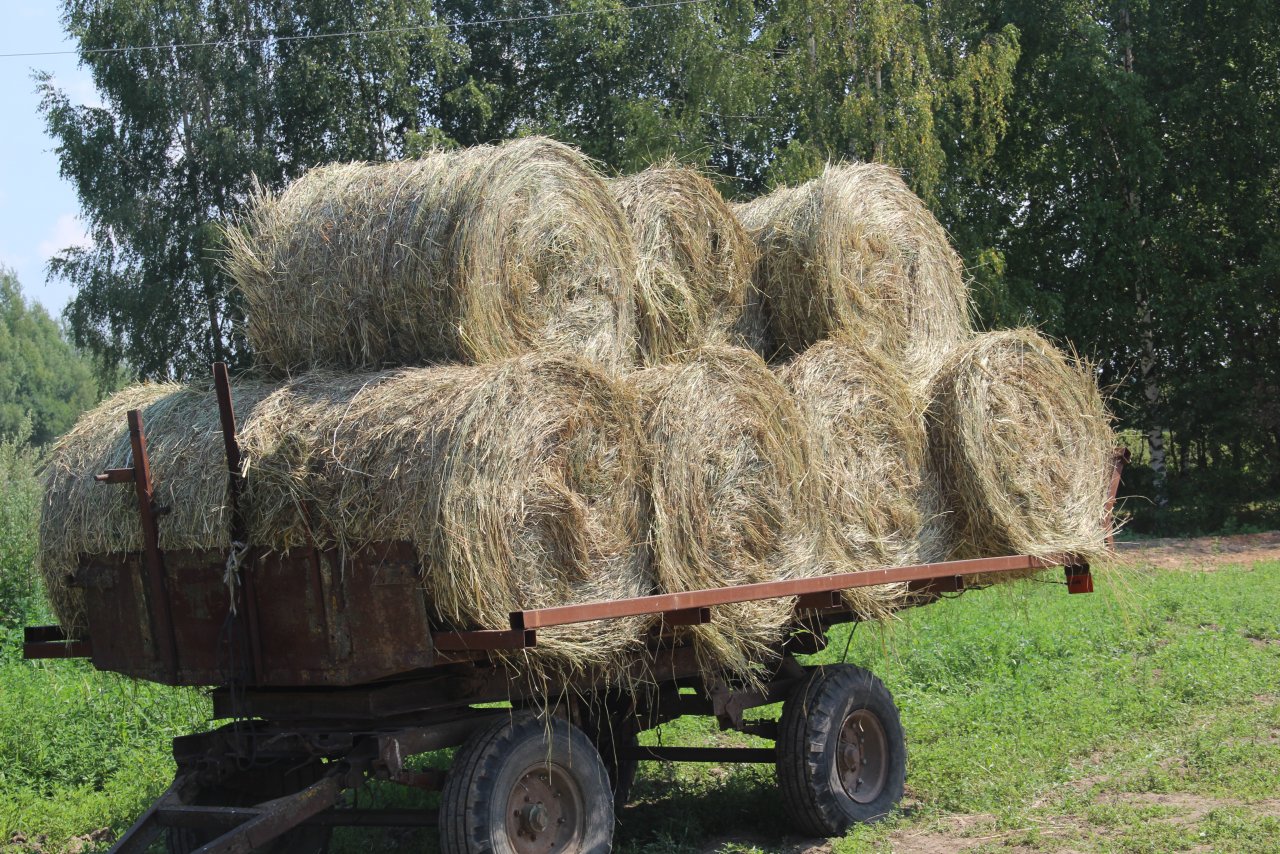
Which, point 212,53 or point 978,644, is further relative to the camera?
point 212,53

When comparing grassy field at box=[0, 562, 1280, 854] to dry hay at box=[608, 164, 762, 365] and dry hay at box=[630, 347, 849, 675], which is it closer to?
dry hay at box=[630, 347, 849, 675]

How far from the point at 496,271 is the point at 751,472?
4.92 feet

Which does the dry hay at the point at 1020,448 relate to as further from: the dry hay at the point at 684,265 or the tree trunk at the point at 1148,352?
the tree trunk at the point at 1148,352

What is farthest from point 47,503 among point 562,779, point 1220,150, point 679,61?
point 1220,150

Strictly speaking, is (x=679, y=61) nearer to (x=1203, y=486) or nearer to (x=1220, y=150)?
(x=1220, y=150)

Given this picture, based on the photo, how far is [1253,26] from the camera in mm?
23625

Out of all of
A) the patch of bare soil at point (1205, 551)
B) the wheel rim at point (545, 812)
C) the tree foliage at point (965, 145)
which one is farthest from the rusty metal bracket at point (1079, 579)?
the tree foliage at point (965, 145)

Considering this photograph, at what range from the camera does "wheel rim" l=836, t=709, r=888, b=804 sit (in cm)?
680

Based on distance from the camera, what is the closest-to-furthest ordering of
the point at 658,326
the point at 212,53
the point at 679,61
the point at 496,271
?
the point at 496,271
the point at 658,326
the point at 679,61
the point at 212,53

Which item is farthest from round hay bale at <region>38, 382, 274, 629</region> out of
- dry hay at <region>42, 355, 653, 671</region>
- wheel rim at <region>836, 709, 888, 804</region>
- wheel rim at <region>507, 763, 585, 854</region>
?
wheel rim at <region>836, 709, 888, 804</region>

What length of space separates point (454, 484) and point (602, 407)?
0.94 metres

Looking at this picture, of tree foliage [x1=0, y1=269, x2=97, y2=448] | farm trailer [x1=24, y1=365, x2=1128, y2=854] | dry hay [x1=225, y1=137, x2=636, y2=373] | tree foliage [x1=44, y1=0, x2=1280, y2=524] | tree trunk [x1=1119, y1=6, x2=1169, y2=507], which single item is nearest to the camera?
farm trailer [x1=24, y1=365, x2=1128, y2=854]

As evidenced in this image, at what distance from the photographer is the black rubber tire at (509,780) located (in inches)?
192

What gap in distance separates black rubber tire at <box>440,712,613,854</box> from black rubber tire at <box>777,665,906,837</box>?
4.53ft
